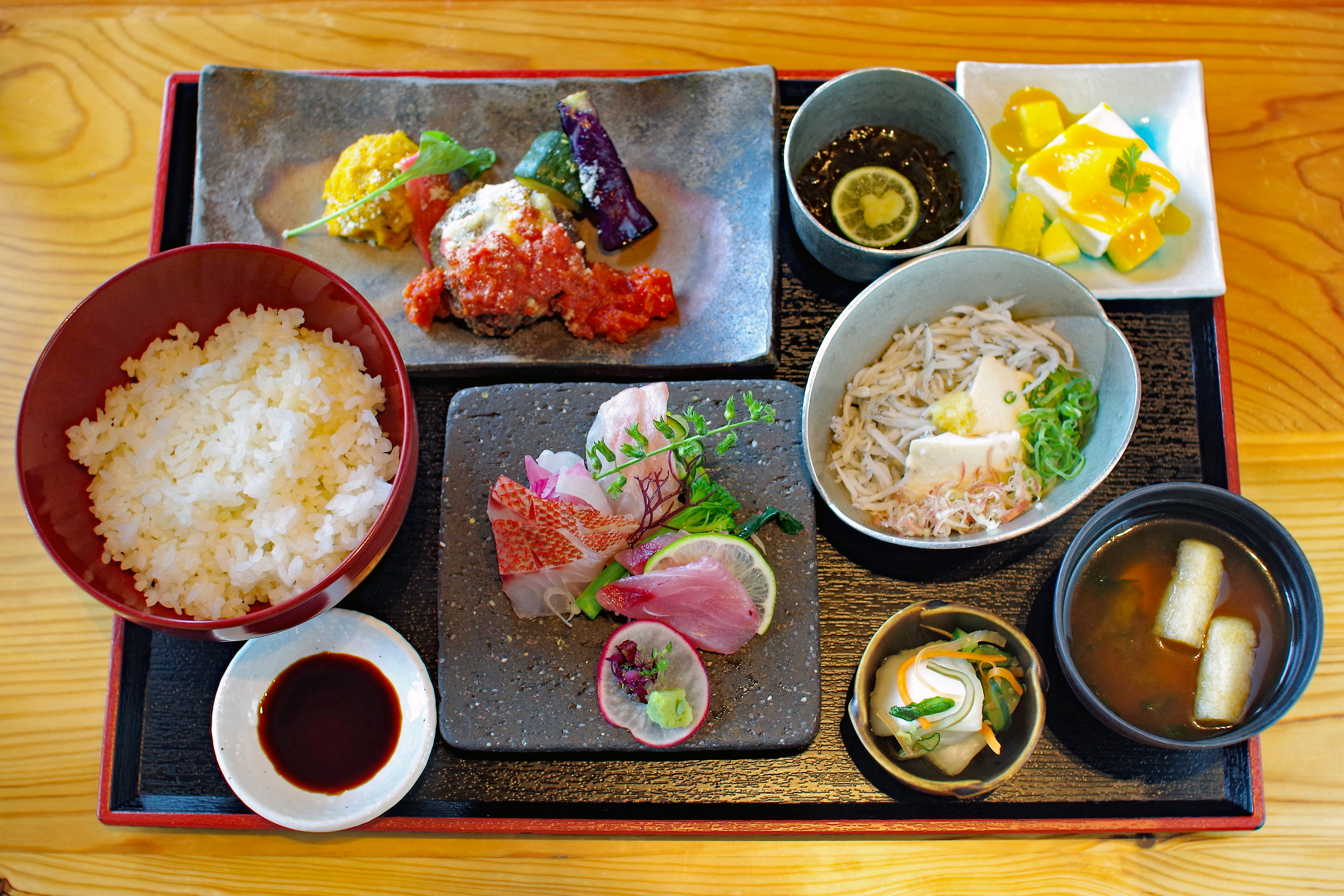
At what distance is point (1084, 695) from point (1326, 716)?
2.62 feet

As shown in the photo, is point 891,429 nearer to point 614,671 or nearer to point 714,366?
point 714,366

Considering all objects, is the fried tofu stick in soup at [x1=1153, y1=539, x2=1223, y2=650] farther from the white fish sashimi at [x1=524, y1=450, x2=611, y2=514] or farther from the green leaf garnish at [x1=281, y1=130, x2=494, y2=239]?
the green leaf garnish at [x1=281, y1=130, x2=494, y2=239]

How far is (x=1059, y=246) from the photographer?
1.89 metres

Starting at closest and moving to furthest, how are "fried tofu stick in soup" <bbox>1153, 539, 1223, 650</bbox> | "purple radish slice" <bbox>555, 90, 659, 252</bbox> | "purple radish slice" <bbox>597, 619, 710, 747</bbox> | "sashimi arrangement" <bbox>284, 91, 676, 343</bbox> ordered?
"purple radish slice" <bbox>597, 619, 710, 747</bbox>, "fried tofu stick in soup" <bbox>1153, 539, 1223, 650</bbox>, "sashimi arrangement" <bbox>284, 91, 676, 343</bbox>, "purple radish slice" <bbox>555, 90, 659, 252</bbox>

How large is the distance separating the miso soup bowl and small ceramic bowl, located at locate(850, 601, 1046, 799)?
0.34ft

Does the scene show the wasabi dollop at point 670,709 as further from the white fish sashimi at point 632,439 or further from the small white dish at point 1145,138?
the small white dish at point 1145,138

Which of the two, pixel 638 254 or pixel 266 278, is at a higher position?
pixel 638 254

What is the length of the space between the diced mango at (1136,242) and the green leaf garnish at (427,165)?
5.00 feet

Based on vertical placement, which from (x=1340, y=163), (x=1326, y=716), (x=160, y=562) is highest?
(x=1340, y=163)

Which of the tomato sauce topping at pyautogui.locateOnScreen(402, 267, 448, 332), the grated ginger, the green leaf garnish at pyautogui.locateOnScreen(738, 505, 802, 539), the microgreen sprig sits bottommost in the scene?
the green leaf garnish at pyautogui.locateOnScreen(738, 505, 802, 539)

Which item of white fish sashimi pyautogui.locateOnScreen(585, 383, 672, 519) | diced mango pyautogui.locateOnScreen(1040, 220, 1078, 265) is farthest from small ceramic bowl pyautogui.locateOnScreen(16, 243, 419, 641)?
diced mango pyautogui.locateOnScreen(1040, 220, 1078, 265)

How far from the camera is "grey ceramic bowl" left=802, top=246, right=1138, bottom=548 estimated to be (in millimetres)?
1715

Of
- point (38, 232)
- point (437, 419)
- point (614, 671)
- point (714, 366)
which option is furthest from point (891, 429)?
point (38, 232)

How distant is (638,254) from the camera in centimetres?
208
